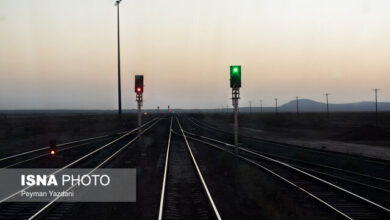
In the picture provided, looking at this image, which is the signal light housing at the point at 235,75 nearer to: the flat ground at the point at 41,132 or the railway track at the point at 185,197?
the railway track at the point at 185,197

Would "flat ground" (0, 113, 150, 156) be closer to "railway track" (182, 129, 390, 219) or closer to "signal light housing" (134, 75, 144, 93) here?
"signal light housing" (134, 75, 144, 93)

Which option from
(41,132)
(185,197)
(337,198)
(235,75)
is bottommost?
(337,198)

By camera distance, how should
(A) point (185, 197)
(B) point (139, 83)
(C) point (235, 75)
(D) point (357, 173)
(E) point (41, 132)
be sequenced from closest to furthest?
(A) point (185, 197), (D) point (357, 173), (C) point (235, 75), (B) point (139, 83), (E) point (41, 132)

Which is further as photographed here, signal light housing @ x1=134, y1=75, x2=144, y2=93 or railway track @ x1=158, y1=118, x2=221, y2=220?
signal light housing @ x1=134, y1=75, x2=144, y2=93

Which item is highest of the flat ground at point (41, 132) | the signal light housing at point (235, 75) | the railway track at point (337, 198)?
the signal light housing at point (235, 75)

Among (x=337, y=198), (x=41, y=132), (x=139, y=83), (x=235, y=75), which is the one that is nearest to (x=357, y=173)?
(x=337, y=198)

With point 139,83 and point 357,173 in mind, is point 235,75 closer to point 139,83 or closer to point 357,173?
point 357,173

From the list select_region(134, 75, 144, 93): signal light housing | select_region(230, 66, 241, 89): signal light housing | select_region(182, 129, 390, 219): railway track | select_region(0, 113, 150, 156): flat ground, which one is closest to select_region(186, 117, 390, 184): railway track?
select_region(182, 129, 390, 219): railway track

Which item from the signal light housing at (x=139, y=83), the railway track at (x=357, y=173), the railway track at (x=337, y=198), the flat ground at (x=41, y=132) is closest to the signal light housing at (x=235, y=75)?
the railway track at (x=357, y=173)

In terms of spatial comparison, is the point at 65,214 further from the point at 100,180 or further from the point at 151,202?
the point at 100,180

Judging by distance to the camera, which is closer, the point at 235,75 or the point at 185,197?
the point at 185,197

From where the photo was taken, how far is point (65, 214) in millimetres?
9227

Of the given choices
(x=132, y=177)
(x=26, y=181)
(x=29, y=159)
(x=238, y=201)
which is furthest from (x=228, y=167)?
(x=29, y=159)

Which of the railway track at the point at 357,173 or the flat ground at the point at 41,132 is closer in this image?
the railway track at the point at 357,173
